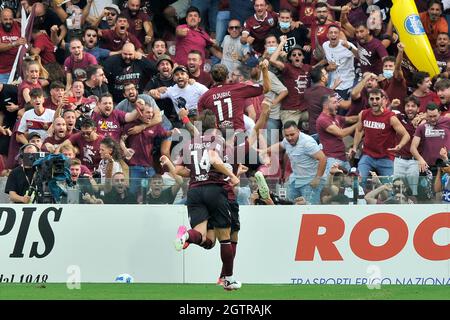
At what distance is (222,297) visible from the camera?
15539mm

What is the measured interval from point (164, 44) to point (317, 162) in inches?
188

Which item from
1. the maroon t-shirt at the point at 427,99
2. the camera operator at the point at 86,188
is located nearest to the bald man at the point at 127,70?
the camera operator at the point at 86,188

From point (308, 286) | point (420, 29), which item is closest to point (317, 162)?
point (308, 286)

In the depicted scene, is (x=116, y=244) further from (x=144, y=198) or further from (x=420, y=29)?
(x=420, y=29)

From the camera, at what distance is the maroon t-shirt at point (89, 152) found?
1998 cm

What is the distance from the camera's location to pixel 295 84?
21.9m

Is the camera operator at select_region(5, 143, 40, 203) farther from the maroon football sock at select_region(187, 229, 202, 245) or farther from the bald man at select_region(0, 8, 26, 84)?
the bald man at select_region(0, 8, 26, 84)

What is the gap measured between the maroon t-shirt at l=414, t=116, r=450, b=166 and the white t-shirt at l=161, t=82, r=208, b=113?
3.70 metres

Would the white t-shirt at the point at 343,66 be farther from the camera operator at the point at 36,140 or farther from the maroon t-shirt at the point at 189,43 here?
the camera operator at the point at 36,140

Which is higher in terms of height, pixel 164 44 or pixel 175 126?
pixel 164 44

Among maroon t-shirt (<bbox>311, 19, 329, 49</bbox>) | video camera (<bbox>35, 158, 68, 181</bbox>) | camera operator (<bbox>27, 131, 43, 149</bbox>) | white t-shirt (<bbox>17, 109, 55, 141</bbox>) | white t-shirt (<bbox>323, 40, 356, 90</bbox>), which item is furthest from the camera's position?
maroon t-shirt (<bbox>311, 19, 329, 49</bbox>)

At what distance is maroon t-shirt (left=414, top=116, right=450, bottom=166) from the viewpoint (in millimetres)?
19516

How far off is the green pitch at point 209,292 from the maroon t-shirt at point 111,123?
3734 mm

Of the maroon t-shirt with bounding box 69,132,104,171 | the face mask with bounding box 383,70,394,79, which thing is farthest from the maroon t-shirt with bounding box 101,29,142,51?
the face mask with bounding box 383,70,394,79
